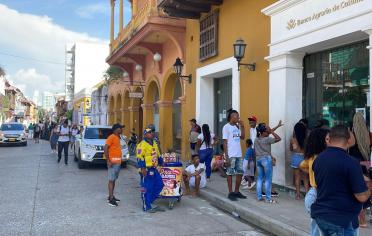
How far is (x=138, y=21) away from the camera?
17359 millimetres

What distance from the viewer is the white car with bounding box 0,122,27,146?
25672mm

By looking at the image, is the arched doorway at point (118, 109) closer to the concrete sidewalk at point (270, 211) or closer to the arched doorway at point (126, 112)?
the arched doorway at point (126, 112)

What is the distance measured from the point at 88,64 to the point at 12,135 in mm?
46667

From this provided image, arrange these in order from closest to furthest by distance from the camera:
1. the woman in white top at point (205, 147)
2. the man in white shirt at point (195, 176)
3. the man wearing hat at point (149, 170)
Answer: the man wearing hat at point (149, 170)
the man in white shirt at point (195, 176)
the woman in white top at point (205, 147)

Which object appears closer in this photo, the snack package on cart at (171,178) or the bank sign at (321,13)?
the bank sign at (321,13)

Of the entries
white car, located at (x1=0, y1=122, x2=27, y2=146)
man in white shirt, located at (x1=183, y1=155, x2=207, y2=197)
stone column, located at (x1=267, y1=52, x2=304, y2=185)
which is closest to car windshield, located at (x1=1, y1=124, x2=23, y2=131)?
white car, located at (x1=0, y1=122, x2=27, y2=146)

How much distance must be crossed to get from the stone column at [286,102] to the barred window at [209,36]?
11.3 feet

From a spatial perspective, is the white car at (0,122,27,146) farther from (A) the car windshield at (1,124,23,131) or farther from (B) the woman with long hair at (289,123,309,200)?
(B) the woman with long hair at (289,123,309,200)

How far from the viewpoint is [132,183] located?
10.9 meters

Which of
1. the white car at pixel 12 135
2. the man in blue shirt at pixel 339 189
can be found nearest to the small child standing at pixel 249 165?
the man in blue shirt at pixel 339 189

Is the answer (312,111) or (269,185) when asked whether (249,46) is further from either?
(269,185)

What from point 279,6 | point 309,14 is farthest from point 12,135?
point 309,14

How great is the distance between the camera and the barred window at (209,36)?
1218 centimetres

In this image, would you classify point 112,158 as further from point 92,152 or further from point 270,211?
point 92,152
